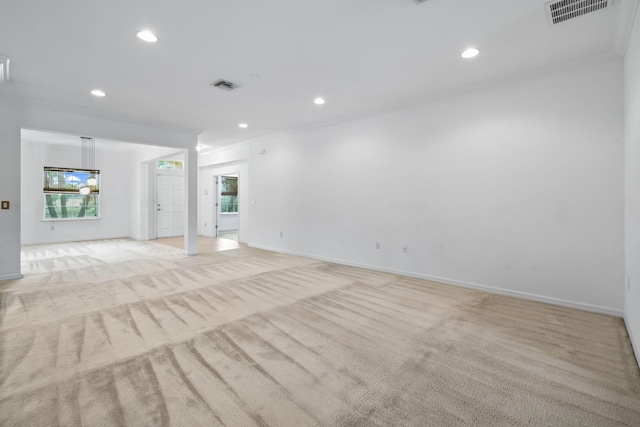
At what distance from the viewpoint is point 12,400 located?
5.76 feet

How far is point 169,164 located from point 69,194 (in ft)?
8.91

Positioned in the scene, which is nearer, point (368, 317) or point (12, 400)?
point (12, 400)

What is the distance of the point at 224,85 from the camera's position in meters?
3.98

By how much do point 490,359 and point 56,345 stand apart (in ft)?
11.7

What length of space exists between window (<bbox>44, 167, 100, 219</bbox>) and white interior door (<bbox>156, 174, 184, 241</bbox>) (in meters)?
1.70

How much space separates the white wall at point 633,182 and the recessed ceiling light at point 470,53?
119cm

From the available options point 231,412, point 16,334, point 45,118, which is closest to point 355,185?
point 231,412

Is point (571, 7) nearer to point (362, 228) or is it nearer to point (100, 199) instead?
point (362, 228)

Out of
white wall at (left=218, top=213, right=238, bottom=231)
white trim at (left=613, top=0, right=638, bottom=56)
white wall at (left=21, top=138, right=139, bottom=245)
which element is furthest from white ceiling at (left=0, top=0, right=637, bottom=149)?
white wall at (left=218, top=213, right=238, bottom=231)

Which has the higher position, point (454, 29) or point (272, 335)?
point (454, 29)

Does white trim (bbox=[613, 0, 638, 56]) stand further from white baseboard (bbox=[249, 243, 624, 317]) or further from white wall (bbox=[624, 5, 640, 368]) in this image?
white baseboard (bbox=[249, 243, 624, 317])

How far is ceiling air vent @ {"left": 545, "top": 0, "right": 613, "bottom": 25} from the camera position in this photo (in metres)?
2.33

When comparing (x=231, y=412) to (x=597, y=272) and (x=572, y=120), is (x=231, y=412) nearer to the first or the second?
(x=597, y=272)

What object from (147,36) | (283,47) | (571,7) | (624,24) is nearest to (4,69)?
(147,36)
